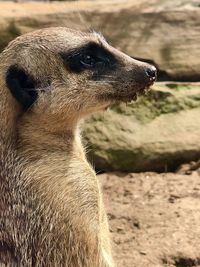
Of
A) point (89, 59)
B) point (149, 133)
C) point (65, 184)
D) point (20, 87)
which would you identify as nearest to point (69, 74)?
point (89, 59)

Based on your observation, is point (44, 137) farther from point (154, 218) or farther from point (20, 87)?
point (154, 218)

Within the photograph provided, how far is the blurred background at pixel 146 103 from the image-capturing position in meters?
5.80

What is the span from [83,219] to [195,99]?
2291 millimetres

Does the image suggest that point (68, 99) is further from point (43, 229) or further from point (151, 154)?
point (151, 154)

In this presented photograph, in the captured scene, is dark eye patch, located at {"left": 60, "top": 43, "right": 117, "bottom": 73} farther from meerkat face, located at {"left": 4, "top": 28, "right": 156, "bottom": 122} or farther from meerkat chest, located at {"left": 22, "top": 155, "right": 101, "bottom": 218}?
meerkat chest, located at {"left": 22, "top": 155, "right": 101, "bottom": 218}

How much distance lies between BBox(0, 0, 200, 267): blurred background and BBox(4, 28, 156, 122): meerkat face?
163 cm

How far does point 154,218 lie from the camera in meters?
5.28

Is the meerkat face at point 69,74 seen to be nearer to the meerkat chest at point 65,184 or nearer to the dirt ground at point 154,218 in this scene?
the meerkat chest at point 65,184

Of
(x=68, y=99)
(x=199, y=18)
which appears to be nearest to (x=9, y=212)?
(x=68, y=99)

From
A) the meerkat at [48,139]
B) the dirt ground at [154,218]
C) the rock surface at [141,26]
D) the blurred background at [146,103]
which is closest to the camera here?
the meerkat at [48,139]

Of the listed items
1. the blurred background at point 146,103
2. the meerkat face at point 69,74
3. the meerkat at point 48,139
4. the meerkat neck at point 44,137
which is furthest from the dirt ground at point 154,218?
the meerkat face at point 69,74

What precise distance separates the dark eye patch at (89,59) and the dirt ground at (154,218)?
4.60ft

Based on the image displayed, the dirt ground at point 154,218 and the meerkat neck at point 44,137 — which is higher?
the meerkat neck at point 44,137

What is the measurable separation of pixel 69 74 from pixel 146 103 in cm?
207
